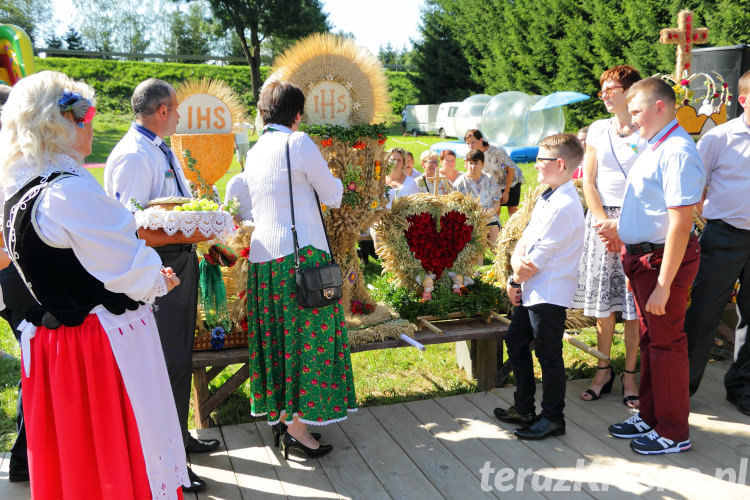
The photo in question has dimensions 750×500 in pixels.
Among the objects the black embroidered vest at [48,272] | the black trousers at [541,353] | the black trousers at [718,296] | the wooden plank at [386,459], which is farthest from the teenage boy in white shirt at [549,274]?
the black embroidered vest at [48,272]

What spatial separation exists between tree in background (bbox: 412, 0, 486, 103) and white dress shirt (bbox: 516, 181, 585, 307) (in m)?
33.0

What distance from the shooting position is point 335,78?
377cm

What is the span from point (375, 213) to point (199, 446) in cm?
172

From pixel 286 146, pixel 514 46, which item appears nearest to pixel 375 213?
pixel 286 146

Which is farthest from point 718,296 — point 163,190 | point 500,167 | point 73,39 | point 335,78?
point 73,39

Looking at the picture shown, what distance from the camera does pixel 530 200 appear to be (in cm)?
414

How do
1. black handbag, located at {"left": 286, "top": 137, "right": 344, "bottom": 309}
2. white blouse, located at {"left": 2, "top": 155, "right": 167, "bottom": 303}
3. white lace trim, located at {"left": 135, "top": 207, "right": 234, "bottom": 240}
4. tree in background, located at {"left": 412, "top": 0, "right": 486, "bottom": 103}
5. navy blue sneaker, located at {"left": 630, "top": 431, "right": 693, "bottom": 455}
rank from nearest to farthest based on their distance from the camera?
white blouse, located at {"left": 2, "top": 155, "right": 167, "bottom": 303} → white lace trim, located at {"left": 135, "top": 207, "right": 234, "bottom": 240} → black handbag, located at {"left": 286, "top": 137, "right": 344, "bottom": 309} → navy blue sneaker, located at {"left": 630, "top": 431, "right": 693, "bottom": 455} → tree in background, located at {"left": 412, "top": 0, "right": 486, "bottom": 103}

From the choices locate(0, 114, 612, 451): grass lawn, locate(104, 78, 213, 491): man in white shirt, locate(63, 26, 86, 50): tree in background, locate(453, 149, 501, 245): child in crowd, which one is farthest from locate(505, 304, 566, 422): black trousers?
locate(63, 26, 86, 50): tree in background

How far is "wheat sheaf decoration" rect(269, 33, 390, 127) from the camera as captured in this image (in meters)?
3.71

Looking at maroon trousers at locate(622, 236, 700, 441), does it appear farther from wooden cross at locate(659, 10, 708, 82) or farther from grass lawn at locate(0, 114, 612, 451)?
wooden cross at locate(659, 10, 708, 82)

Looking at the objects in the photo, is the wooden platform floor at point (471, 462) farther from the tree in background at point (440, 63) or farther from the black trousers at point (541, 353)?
the tree in background at point (440, 63)

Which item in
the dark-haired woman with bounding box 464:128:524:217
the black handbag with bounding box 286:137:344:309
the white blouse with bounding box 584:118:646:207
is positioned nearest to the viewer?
the black handbag with bounding box 286:137:344:309

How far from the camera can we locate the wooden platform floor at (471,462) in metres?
2.99

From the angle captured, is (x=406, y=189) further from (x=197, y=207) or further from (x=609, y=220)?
(x=197, y=207)
